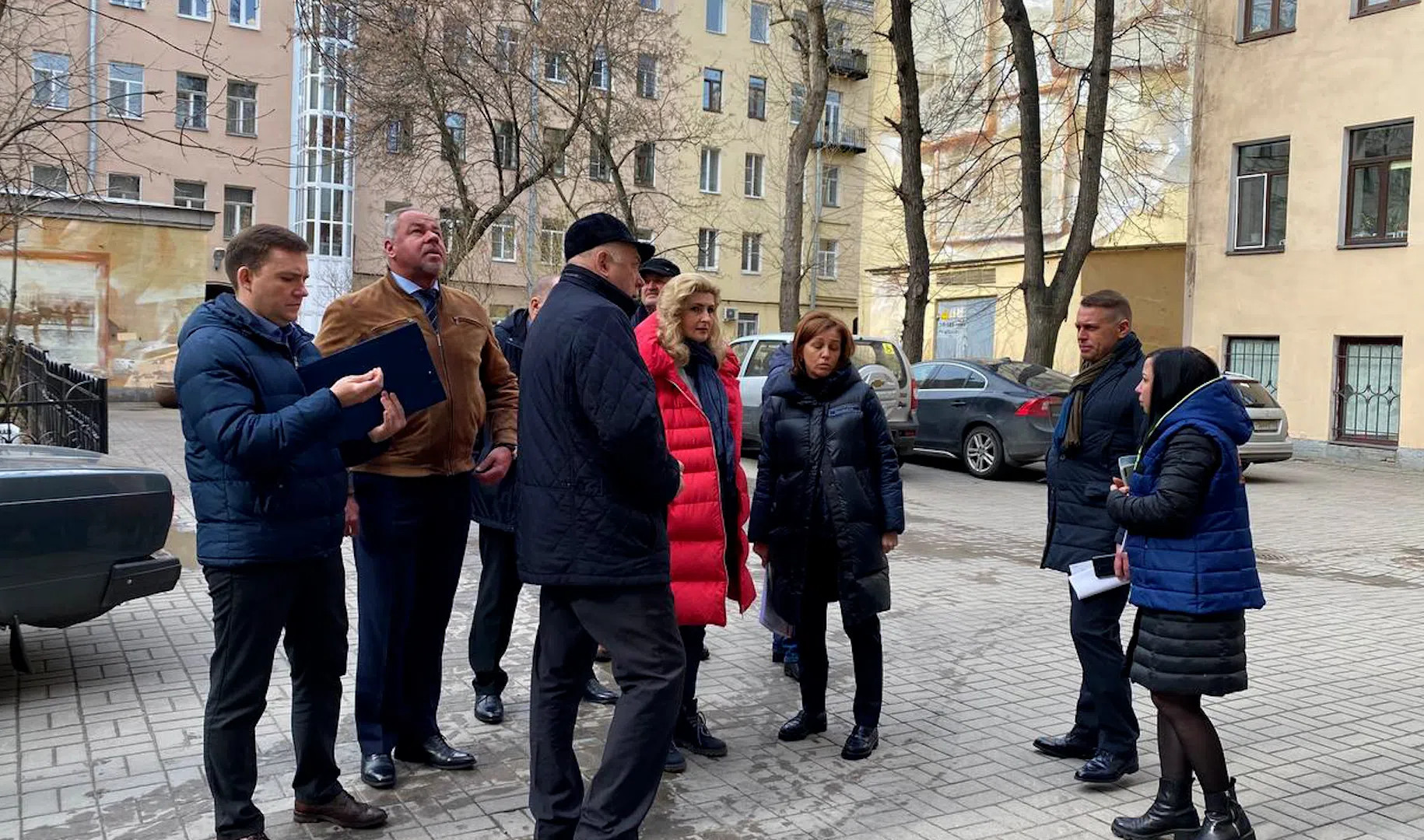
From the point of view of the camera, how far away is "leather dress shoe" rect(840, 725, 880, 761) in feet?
15.9

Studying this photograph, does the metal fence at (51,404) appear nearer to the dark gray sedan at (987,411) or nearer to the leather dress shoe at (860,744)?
the leather dress shoe at (860,744)

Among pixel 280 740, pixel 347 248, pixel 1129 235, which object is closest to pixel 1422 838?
pixel 280 740

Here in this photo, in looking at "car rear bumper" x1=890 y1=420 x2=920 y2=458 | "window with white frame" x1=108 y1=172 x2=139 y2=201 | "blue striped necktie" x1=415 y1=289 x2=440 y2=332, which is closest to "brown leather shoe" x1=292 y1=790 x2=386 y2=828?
"blue striped necktie" x1=415 y1=289 x2=440 y2=332

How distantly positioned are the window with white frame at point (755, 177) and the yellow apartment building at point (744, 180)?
0.04 m

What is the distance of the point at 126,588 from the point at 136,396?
72.4ft

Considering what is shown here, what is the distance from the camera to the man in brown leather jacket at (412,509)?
4355 millimetres

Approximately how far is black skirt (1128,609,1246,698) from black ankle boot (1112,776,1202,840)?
415 mm

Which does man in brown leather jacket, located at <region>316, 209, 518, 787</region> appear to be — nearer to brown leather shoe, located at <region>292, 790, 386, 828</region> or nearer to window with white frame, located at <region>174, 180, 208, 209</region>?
brown leather shoe, located at <region>292, 790, 386, 828</region>

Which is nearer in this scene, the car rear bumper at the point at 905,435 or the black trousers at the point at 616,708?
the black trousers at the point at 616,708

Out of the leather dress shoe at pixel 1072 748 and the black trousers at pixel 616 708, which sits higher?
the black trousers at pixel 616 708

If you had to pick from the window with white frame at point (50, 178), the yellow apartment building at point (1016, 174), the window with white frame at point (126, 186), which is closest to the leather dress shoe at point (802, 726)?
the window with white frame at point (50, 178)

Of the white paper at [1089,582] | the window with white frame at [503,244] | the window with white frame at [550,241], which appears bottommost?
the white paper at [1089,582]

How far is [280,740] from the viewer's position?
489cm

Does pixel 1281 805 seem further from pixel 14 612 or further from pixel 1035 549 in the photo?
pixel 1035 549
